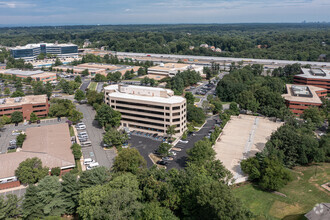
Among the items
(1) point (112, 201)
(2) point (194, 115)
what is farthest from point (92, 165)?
(2) point (194, 115)

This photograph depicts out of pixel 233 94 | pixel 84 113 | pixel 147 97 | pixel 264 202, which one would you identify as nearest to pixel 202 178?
pixel 264 202

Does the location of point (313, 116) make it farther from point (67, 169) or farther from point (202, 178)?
point (67, 169)

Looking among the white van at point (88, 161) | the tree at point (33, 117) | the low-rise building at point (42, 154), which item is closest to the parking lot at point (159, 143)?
the white van at point (88, 161)

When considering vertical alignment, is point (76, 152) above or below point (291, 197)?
above

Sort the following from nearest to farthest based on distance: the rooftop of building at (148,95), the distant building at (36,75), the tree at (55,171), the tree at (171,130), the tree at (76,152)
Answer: the tree at (55,171), the tree at (76,152), the tree at (171,130), the rooftop of building at (148,95), the distant building at (36,75)

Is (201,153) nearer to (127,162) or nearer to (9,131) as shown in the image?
(127,162)

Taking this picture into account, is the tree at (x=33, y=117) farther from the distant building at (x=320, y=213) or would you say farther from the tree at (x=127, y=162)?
the distant building at (x=320, y=213)

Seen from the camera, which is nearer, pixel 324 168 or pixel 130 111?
pixel 324 168
